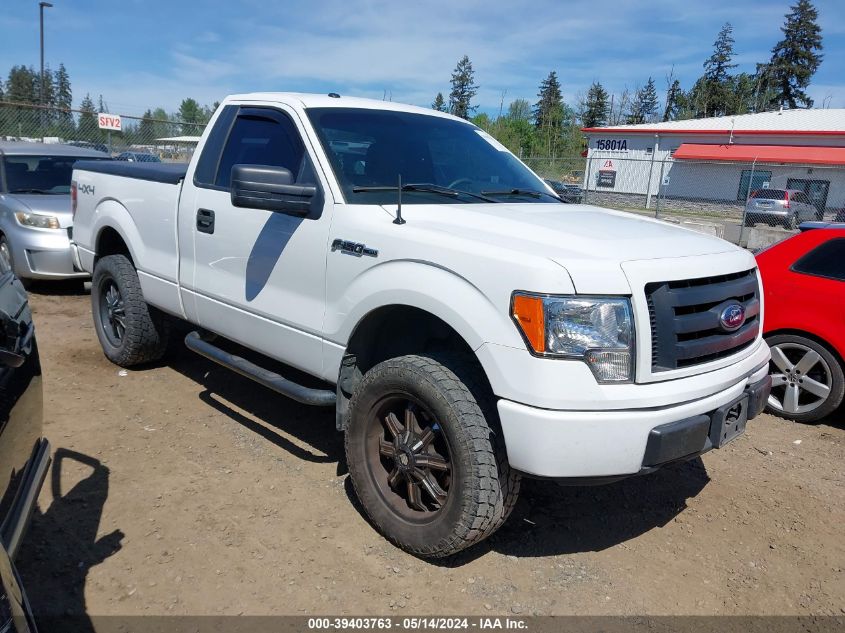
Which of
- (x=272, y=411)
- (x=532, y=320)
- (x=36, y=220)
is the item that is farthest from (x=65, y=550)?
(x=36, y=220)

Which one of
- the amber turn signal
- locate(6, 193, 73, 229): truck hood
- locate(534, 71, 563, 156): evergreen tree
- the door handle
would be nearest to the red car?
the amber turn signal

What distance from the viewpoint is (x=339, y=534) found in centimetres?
332

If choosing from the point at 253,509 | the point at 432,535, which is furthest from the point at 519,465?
the point at 253,509

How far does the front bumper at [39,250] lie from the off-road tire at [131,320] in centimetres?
248

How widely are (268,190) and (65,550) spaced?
1902 millimetres

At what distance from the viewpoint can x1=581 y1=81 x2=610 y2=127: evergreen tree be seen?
79438mm

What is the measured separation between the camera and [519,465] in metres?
2.64

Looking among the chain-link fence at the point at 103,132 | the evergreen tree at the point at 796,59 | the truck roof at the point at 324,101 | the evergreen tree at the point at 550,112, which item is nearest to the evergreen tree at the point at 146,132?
the chain-link fence at the point at 103,132

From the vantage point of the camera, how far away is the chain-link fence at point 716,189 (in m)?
23.5

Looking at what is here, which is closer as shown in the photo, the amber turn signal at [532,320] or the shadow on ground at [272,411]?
the amber turn signal at [532,320]

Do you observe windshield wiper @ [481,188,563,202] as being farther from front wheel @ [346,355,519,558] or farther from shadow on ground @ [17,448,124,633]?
shadow on ground @ [17,448,124,633]

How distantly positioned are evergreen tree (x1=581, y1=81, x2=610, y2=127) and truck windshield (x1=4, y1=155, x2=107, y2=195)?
7641 cm

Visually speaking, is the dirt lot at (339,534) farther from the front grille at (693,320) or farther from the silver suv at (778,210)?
the silver suv at (778,210)

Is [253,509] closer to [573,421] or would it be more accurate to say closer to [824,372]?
[573,421]
